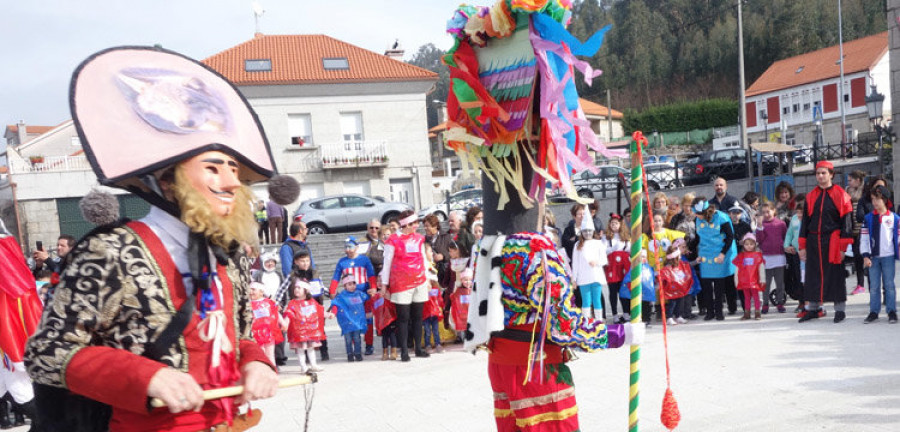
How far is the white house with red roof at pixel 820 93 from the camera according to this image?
4731 centimetres

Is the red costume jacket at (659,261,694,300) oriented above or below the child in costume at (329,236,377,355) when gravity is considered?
below

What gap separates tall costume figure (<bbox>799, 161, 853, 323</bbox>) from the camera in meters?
8.02

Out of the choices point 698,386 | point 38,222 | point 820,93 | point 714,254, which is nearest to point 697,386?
point 698,386

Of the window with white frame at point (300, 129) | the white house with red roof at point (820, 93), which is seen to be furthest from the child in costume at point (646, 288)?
the white house with red roof at point (820, 93)

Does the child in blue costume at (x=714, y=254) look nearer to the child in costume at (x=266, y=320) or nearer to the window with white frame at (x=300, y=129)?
the child in costume at (x=266, y=320)

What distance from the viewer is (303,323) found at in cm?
820

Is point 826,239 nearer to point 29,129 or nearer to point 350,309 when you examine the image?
point 350,309

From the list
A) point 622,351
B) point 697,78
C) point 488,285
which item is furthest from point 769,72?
point 488,285

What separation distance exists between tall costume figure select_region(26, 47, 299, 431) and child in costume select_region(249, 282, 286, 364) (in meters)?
5.66

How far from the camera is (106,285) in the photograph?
1.99 meters

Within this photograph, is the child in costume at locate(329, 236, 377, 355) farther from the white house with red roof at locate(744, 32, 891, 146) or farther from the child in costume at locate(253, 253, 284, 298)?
the white house with red roof at locate(744, 32, 891, 146)

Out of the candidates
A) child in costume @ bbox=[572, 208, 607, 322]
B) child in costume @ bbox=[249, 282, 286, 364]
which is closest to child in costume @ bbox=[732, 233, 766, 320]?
child in costume @ bbox=[572, 208, 607, 322]

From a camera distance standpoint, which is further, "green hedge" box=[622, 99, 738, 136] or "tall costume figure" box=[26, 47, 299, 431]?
"green hedge" box=[622, 99, 738, 136]

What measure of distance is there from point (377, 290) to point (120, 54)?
6.94m
